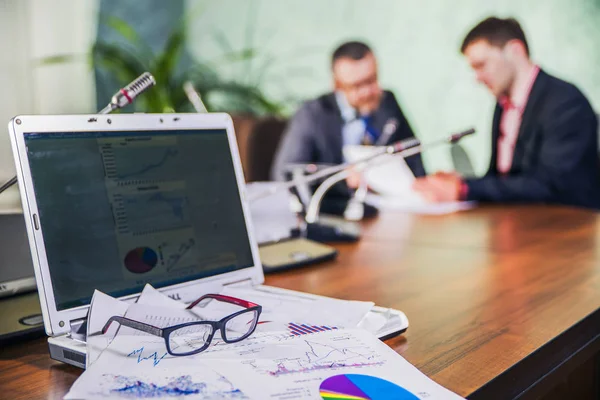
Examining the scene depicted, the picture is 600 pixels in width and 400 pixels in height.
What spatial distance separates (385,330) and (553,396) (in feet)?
1.47

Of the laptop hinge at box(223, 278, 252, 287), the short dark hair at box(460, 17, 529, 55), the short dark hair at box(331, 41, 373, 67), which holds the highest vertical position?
the short dark hair at box(331, 41, 373, 67)

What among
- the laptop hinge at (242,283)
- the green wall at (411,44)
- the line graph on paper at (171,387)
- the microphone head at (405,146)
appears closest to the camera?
the line graph on paper at (171,387)

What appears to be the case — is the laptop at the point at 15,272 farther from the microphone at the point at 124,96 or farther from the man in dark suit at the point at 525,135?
the man in dark suit at the point at 525,135

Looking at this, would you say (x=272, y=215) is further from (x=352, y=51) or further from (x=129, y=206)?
(x=352, y=51)

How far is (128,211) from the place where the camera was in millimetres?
797

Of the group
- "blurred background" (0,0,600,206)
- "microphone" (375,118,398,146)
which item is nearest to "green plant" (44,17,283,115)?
"blurred background" (0,0,600,206)

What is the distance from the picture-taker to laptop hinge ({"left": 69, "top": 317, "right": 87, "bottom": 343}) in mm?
698

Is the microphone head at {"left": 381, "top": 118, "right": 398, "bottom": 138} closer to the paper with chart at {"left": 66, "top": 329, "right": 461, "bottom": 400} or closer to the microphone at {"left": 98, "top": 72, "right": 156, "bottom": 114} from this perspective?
the microphone at {"left": 98, "top": 72, "right": 156, "bottom": 114}

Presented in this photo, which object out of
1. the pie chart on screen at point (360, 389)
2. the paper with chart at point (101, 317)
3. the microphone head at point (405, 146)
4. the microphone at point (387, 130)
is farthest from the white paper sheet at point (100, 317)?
the microphone at point (387, 130)

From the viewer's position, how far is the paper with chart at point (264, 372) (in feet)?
1.77

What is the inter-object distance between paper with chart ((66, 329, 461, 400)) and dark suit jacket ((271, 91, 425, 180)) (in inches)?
73.1

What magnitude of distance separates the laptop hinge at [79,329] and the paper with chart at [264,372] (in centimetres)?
7

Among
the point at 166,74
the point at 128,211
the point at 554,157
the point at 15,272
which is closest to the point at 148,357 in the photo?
the point at 128,211

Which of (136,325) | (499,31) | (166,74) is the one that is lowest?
(136,325)
